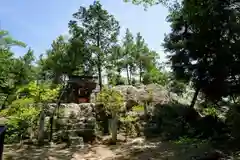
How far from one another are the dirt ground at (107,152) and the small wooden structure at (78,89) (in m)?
7.77

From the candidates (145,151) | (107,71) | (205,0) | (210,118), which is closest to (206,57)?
(210,118)

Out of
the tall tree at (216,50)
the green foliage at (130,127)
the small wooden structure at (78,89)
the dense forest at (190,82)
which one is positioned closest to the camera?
A: the dense forest at (190,82)

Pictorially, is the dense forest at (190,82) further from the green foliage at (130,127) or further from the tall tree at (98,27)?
the tall tree at (98,27)

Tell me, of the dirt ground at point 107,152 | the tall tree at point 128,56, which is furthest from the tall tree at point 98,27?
the dirt ground at point 107,152

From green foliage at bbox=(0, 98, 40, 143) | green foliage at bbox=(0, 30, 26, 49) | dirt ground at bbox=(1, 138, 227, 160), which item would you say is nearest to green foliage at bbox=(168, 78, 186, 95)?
dirt ground at bbox=(1, 138, 227, 160)

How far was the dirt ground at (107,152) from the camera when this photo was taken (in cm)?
798

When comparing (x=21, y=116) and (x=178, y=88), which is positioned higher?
(x=178, y=88)

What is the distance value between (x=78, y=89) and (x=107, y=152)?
9.36m

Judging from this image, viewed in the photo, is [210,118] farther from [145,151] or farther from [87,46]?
[87,46]

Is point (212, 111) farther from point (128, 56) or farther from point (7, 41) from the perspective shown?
point (128, 56)

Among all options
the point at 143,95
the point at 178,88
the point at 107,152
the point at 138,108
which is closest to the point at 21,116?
the point at 107,152

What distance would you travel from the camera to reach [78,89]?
18344 mm

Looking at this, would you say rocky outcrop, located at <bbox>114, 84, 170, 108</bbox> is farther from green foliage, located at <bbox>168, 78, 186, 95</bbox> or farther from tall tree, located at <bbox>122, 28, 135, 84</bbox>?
tall tree, located at <bbox>122, 28, 135, 84</bbox>

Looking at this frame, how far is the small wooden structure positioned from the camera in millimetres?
18016
